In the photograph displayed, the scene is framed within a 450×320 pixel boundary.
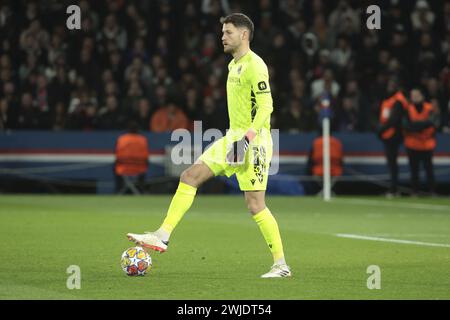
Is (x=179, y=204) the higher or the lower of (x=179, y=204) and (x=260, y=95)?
the lower

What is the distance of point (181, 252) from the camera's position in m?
13.2

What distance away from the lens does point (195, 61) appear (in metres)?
27.4

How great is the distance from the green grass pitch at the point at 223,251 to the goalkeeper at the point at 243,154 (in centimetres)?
38

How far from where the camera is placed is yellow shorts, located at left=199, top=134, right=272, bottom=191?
10.8 meters

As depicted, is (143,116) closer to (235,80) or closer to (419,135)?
(419,135)

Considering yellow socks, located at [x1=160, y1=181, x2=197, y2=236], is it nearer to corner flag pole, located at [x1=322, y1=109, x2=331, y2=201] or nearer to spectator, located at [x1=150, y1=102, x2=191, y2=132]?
corner flag pole, located at [x1=322, y1=109, x2=331, y2=201]

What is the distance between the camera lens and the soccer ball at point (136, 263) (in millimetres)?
10711

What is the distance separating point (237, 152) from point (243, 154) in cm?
6

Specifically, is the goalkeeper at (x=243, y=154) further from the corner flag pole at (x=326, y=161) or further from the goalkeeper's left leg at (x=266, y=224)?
the corner flag pole at (x=326, y=161)

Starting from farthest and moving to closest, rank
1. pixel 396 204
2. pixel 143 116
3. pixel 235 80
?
pixel 143 116 < pixel 396 204 < pixel 235 80

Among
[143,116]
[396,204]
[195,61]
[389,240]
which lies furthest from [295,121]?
[389,240]

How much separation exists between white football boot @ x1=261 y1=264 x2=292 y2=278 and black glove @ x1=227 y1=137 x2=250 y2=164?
1049 millimetres

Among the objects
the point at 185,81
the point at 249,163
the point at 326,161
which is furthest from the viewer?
→ the point at 185,81
